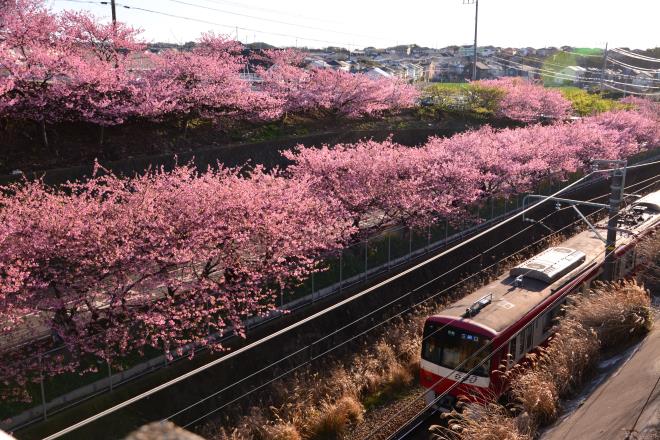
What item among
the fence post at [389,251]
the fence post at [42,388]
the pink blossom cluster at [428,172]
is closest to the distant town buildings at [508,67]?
the pink blossom cluster at [428,172]

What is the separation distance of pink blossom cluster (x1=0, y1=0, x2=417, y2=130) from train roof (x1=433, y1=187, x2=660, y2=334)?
15.4 m

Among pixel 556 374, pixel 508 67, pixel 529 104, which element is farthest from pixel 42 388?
pixel 508 67

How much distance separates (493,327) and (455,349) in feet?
3.12

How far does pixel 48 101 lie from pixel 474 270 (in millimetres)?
16980

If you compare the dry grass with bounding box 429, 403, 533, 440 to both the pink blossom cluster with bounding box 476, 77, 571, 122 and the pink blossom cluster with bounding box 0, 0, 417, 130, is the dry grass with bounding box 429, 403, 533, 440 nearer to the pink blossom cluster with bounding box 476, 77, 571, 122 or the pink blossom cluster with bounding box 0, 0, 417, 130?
the pink blossom cluster with bounding box 0, 0, 417, 130

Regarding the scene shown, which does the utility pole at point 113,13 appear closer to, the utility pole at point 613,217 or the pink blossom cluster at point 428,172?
the pink blossom cluster at point 428,172

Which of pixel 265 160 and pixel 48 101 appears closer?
pixel 48 101

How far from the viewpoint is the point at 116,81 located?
827 inches

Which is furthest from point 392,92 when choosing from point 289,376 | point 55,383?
point 55,383

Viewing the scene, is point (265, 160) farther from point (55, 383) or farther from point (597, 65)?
point (597, 65)

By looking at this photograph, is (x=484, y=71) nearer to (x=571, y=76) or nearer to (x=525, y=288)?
(x=571, y=76)

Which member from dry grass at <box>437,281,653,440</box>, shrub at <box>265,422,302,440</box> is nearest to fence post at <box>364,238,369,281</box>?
dry grass at <box>437,281,653,440</box>

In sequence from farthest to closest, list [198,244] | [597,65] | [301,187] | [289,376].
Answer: [597,65] → [301,187] → [289,376] → [198,244]

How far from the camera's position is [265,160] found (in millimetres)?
25719
